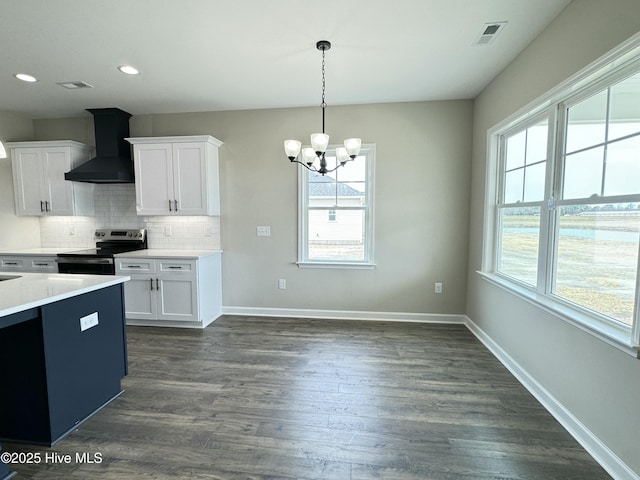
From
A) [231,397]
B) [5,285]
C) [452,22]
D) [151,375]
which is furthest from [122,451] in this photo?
[452,22]

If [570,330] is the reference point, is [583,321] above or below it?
above

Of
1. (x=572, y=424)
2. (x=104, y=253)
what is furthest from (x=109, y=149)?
(x=572, y=424)

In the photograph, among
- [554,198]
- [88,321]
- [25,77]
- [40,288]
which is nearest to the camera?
[40,288]

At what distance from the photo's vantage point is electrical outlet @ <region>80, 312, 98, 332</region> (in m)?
1.90

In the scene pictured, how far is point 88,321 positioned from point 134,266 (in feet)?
5.67

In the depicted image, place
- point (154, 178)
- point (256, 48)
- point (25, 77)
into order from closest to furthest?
1. point (256, 48)
2. point (25, 77)
3. point (154, 178)

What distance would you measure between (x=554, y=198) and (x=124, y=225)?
488 centimetres

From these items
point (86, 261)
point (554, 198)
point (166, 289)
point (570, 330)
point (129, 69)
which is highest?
point (129, 69)

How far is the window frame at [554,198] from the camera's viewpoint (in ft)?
5.13

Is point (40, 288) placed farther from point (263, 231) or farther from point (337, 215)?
point (337, 215)

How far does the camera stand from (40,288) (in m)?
1.84

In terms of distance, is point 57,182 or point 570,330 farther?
point 57,182

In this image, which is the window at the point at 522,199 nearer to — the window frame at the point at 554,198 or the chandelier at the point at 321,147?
the window frame at the point at 554,198

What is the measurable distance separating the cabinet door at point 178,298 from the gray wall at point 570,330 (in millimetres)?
3315
